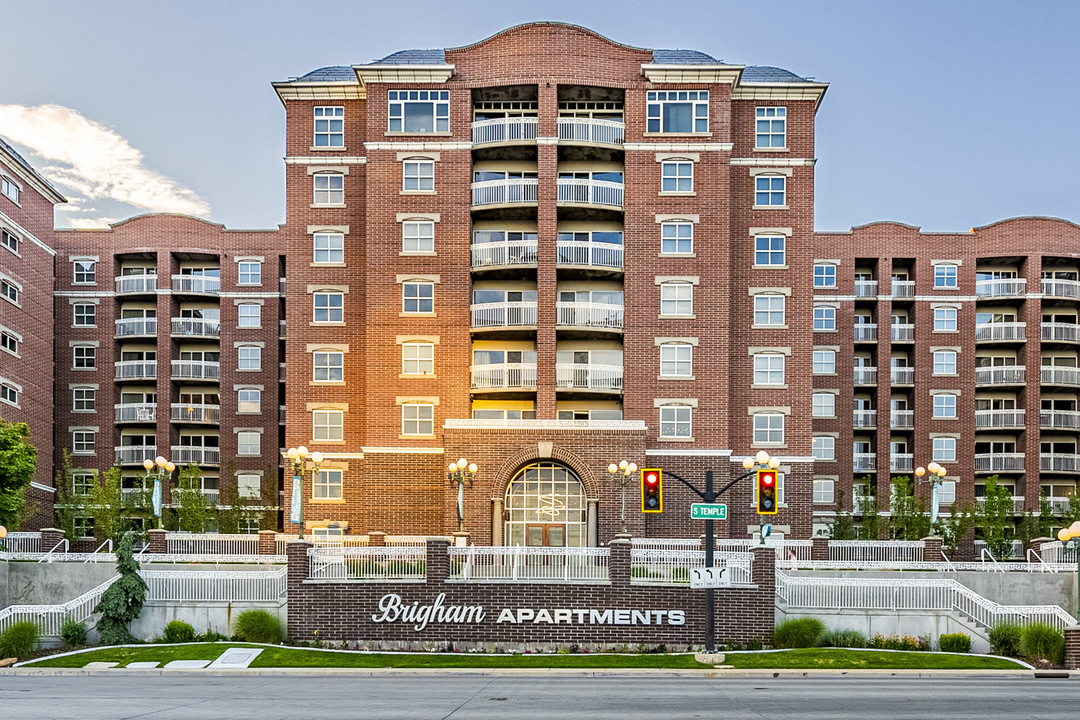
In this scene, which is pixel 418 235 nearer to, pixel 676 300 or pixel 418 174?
pixel 418 174

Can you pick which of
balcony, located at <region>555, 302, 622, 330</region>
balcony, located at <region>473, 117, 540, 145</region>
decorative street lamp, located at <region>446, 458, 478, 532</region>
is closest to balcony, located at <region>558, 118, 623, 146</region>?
balcony, located at <region>473, 117, 540, 145</region>

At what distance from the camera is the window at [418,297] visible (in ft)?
163

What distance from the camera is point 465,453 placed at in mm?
46250

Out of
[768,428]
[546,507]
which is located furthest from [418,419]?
[768,428]

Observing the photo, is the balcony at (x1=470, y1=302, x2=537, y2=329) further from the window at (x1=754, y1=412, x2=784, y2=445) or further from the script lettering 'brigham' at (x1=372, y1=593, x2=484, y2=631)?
the script lettering 'brigham' at (x1=372, y1=593, x2=484, y2=631)

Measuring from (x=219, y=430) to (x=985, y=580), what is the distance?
47.8 meters

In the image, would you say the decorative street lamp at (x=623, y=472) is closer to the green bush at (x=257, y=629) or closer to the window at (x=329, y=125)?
the green bush at (x=257, y=629)

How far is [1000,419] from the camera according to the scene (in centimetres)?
6400

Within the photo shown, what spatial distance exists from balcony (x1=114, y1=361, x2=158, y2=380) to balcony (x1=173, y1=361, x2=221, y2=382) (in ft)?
4.45

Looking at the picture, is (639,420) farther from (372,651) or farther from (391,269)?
(372,651)

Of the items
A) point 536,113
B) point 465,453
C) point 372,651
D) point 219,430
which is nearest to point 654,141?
point 536,113

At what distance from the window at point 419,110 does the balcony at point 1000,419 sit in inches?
1520

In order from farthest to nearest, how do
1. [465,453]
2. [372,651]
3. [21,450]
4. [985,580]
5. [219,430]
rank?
[219,430] → [465,453] → [21,450] → [985,580] → [372,651]

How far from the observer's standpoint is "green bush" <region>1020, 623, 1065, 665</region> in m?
28.9
